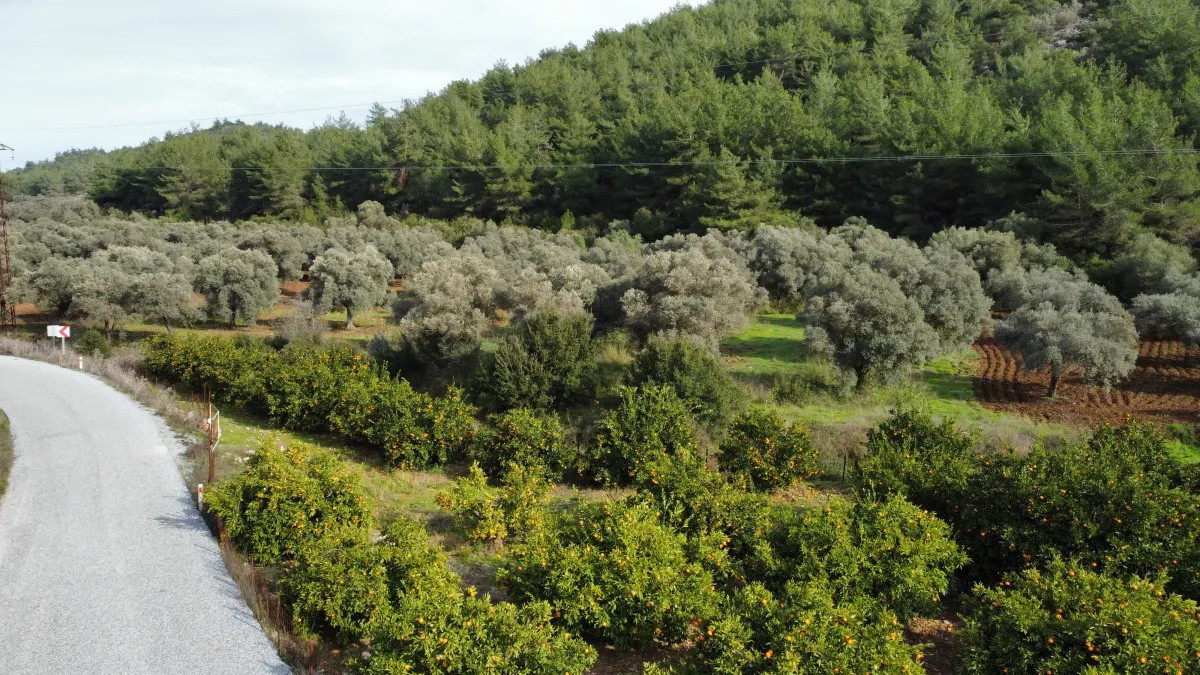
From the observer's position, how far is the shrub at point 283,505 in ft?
32.0

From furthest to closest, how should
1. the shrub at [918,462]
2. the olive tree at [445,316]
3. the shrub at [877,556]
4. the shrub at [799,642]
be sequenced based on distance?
the olive tree at [445,316]
the shrub at [918,462]
the shrub at [877,556]
the shrub at [799,642]

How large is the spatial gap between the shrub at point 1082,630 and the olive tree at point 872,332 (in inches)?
435

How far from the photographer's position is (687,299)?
67.8 feet

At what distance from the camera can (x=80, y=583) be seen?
911 centimetres

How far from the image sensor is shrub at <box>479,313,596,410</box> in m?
17.7

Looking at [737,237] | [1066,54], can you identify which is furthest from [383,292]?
[1066,54]

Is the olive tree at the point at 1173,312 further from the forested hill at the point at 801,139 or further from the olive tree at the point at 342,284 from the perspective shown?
the olive tree at the point at 342,284

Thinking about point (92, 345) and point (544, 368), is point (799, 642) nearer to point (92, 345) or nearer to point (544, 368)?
point (544, 368)

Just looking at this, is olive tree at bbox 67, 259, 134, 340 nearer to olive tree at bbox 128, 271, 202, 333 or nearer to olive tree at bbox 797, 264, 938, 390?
olive tree at bbox 128, 271, 202, 333

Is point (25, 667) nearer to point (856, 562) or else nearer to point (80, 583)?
point (80, 583)

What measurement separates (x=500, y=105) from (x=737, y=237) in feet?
158

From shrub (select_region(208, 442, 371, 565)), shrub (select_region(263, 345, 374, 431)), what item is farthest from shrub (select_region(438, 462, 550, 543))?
shrub (select_region(263, 345, 374, 431))

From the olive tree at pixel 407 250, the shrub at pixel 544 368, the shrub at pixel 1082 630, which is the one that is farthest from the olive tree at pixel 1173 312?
the olive tree at pixel 407 250

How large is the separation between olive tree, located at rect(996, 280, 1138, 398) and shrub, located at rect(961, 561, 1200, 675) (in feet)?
38.4
